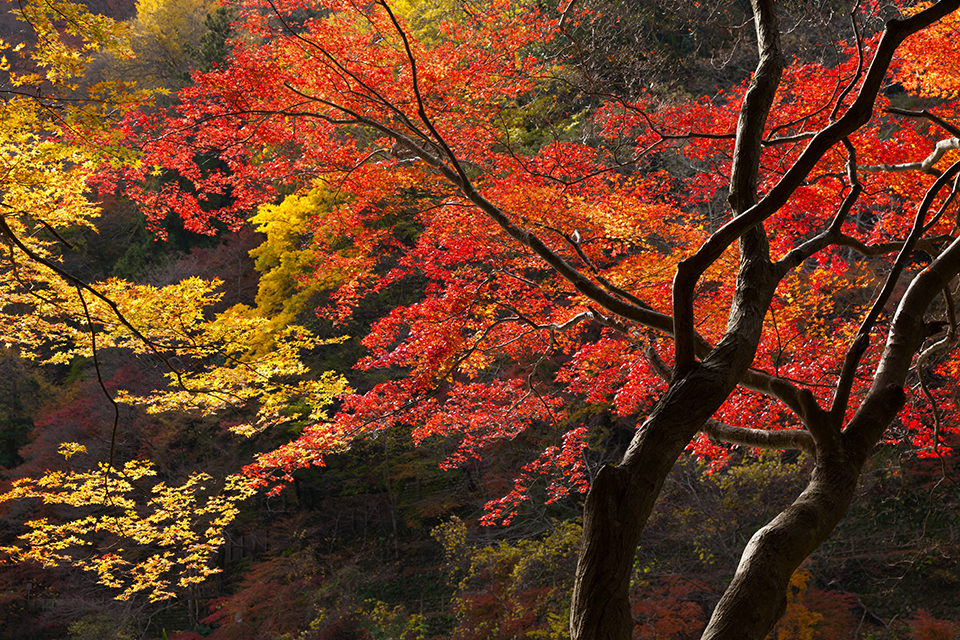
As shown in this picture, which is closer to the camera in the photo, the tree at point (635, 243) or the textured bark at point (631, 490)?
the textured bark at point (631, 490)

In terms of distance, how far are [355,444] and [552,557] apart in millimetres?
5486

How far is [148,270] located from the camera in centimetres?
1631

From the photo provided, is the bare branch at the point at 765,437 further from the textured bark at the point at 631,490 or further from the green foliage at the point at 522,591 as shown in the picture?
the green foliage at the point at 522,591

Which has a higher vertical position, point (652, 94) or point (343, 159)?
point (652, 94)

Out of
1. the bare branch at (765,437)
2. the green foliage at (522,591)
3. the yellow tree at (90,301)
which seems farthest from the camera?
the green foliage at (522,591)

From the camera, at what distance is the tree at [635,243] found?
182 centimetres

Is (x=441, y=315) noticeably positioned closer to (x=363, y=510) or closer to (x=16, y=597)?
(x=363, y=510)

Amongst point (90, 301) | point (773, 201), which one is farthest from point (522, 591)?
point (773, 201)

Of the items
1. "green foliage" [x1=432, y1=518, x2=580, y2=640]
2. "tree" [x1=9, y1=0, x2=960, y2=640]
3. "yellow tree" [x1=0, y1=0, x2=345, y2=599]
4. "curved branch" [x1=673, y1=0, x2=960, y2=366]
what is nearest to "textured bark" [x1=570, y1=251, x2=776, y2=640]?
"tree" [x1=9, y1=0, x2=960, y2=640]

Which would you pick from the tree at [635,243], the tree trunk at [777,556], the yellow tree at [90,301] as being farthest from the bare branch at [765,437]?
the yellow tree at [90,301]

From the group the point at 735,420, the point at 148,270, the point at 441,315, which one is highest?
the point at 148,270

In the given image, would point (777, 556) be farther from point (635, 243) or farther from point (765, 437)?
point (635, 243)

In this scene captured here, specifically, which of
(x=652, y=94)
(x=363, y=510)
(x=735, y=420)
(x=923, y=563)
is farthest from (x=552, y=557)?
(x=652, y=94)

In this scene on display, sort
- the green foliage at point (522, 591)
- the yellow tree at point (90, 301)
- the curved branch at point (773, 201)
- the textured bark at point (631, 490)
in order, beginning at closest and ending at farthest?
the textured bark at point (631, 490) < the curved branch at point (773, 201) < the yellow tree at point (90, 301) < the green foliage at point (522, 591)
